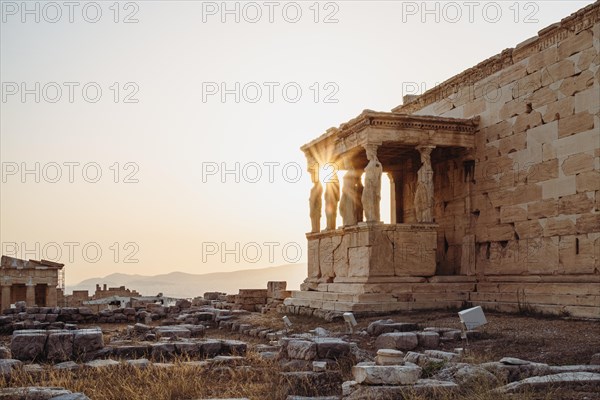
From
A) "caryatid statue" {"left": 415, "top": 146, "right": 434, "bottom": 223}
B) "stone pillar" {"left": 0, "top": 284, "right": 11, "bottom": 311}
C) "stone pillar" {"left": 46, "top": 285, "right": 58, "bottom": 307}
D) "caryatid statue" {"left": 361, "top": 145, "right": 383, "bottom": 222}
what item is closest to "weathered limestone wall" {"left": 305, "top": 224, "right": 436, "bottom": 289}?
"caryatid statue" {"left": 415, "top": 146, "right": 434, "bottom": 223}

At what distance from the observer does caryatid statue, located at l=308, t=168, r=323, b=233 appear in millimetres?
19500

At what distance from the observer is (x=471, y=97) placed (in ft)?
57.9

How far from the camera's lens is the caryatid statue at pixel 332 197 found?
62.7 ft

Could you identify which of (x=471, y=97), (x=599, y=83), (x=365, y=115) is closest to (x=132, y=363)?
(x=365, y=115)

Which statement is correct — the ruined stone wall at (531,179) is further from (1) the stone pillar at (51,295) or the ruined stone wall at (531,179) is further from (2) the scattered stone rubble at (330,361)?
(1) the stone pillar at (51,295)

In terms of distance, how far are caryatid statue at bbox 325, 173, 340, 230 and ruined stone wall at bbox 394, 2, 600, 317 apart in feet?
9.25

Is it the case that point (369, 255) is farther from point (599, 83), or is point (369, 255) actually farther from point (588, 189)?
point (599, 83)

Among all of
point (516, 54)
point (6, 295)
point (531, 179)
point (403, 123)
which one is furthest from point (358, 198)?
point (6, 295)

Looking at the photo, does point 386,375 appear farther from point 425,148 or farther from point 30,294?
point 30,294

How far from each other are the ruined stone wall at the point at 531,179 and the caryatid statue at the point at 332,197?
2819 millimetres

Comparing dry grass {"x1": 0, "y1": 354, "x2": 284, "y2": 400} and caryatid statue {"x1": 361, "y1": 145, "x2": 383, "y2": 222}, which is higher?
caryatid statue {"x1": 361, "y1": 145, "x2": 383, "y2": 222}

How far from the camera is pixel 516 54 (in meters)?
15.8

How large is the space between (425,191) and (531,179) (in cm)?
252

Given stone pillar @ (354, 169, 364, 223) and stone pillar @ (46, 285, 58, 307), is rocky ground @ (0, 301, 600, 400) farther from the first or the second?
stone pillar @ (46, 285, 58, 307)
